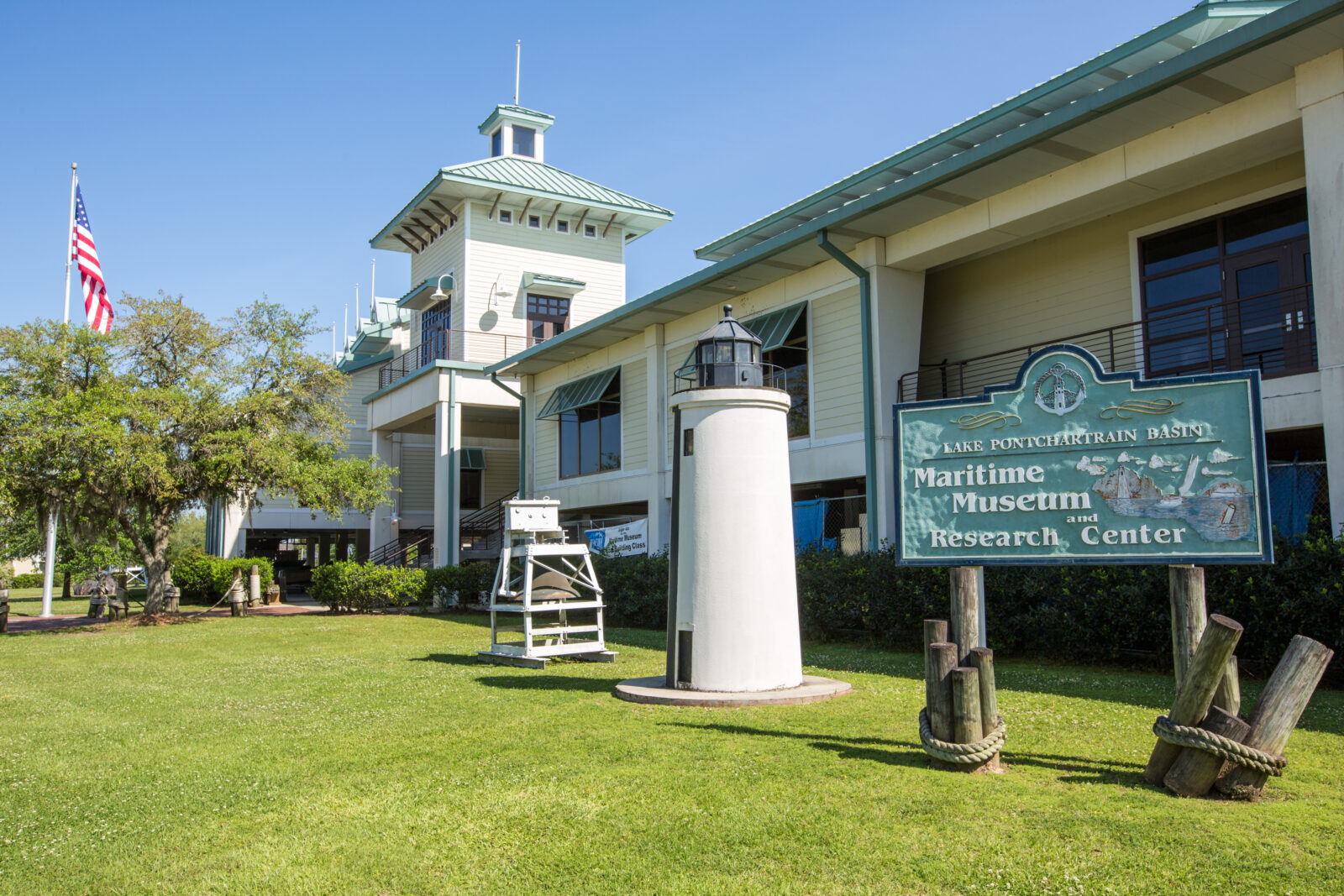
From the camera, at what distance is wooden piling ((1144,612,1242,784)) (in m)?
5.13

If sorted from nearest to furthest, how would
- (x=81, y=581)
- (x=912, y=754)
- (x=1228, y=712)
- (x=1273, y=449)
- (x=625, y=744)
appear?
(x=1228, y=712)
(x=912, y=754)
(x=625, y=744)
(x=1273, y=449)
(x=81, y=581)

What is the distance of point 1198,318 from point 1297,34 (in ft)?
13.9

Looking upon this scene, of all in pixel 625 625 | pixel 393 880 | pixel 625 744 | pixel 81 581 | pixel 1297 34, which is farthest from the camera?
pixel 81 581

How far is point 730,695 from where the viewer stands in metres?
8.16

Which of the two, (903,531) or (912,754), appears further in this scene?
(903,531)

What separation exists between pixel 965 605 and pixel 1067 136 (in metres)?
7.90

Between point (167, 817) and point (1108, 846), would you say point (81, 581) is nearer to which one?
point (167, 817)

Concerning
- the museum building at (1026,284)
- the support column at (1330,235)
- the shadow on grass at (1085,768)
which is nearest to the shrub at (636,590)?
the museum building at (1026,284)

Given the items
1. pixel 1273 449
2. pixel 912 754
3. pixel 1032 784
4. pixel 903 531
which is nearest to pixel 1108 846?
pixel 1032 784

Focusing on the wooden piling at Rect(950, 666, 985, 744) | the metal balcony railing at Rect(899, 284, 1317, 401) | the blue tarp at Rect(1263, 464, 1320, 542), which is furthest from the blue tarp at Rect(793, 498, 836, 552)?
the wooden piling at Rect(950, 666, 985, 744)

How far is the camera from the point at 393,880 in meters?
4.41

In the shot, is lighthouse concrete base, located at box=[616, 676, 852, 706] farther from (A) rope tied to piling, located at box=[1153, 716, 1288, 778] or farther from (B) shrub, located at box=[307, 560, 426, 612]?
(B) shrub, located at box=[307, 560, 426, 612]

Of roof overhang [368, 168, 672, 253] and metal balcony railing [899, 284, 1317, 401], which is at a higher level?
roof overhang [368, 168, 672, 253]

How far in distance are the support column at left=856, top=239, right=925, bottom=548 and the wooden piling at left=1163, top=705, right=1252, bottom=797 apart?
937cm
